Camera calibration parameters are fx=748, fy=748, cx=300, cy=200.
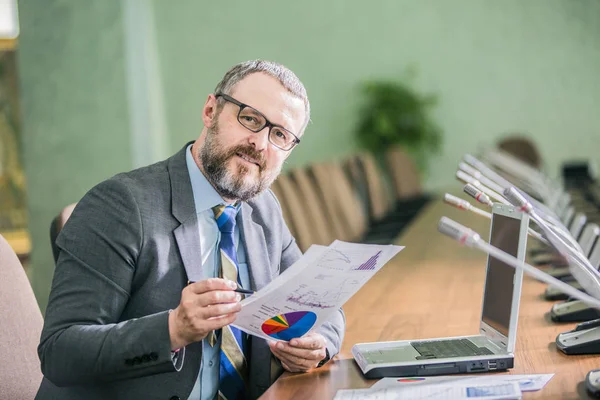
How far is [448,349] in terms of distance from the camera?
4.96 feet

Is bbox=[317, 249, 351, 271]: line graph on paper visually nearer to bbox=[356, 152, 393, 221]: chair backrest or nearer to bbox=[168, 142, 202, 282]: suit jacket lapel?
bbox=[168, 142, 202, 282]: suit jacket lapel

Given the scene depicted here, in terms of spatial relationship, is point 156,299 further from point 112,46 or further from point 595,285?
point 112,46

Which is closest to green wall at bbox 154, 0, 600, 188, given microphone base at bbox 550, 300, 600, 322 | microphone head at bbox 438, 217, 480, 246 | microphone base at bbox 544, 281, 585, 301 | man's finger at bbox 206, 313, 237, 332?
microphone base at bbox 544, 281, 585, 301

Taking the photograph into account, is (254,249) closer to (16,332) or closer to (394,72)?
(16,332)

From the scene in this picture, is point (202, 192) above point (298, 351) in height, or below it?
above

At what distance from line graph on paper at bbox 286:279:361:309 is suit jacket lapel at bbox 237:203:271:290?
29cm

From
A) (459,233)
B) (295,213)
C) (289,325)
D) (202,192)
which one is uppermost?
(459,233)

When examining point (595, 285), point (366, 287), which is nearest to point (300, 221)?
point (366, 287)

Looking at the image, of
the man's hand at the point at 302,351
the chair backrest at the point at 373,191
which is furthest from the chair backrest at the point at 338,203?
the man's hand at the point at 302,351

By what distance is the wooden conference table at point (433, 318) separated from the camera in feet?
4.66

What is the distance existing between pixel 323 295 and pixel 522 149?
7.39 metres

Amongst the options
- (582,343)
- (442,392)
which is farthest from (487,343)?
(442,392)

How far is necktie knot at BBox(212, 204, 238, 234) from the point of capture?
1.66m

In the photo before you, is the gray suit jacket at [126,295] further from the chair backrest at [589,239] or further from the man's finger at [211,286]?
the chair backrest at [589,239]
